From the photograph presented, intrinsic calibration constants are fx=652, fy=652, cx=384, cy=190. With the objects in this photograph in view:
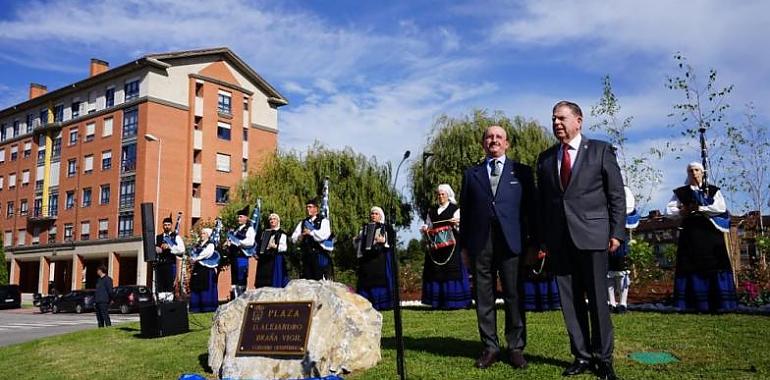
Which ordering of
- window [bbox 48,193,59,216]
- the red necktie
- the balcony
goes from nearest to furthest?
the red necktie, window [bbox 48,193,59,216], the balcony

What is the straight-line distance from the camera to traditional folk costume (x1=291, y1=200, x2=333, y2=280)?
12.5 m

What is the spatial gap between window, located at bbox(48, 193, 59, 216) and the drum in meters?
51.8

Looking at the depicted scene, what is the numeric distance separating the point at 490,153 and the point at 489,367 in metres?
2.04

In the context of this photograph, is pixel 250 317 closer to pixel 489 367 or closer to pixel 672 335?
pixel 489 367

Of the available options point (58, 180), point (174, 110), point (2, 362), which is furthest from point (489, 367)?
point (58, 180)

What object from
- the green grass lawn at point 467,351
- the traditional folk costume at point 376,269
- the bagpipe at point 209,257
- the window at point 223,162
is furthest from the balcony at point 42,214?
the traditional folk costume at point 376,269

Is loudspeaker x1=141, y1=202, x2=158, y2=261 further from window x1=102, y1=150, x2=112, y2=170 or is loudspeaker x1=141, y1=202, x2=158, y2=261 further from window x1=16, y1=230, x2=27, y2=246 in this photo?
window x1=16, y1=230, x2=27, y2=246

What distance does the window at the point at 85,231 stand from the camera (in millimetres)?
51438

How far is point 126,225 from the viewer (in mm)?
48531

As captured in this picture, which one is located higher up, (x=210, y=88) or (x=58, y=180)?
(x=210, y=88)

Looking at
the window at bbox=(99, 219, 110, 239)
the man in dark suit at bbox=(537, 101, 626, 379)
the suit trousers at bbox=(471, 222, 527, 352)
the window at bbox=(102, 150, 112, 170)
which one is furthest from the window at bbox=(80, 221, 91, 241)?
the man in dark suit at bbox=(537, 101, 626, 379)

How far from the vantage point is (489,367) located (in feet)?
19.7

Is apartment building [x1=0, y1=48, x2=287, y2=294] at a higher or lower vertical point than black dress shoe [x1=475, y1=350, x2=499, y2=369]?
higher

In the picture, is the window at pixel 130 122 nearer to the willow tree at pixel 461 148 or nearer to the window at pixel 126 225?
the window at pixel 126 225
